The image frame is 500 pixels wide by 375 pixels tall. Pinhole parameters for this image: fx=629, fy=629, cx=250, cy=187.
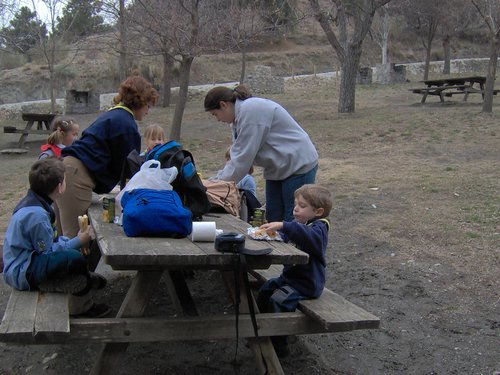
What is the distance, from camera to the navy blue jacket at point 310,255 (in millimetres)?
3323

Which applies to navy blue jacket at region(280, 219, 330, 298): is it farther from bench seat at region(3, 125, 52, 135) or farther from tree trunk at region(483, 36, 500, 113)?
tree trunk at region(483, 36, 500, 113)

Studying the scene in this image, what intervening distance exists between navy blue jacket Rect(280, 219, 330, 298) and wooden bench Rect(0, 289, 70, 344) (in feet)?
3.94

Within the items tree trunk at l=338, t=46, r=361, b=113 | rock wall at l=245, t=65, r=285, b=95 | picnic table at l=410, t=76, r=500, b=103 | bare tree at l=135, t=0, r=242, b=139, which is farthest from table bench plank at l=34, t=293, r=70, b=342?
rock wall at l=245, t=65, r=285, b=95

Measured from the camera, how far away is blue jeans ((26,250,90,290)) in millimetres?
3352

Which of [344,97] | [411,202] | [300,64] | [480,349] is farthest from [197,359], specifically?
[300,64]

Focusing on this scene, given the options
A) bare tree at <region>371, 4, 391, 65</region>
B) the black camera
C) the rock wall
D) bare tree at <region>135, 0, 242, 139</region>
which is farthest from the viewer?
bare tree at <region>371, 4, 391, 65</region>

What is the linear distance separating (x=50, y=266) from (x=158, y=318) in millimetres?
669

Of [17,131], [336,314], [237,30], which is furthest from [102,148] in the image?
[17,131]

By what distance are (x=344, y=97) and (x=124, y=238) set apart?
15.4m

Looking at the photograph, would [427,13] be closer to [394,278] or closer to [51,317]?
[394,278]

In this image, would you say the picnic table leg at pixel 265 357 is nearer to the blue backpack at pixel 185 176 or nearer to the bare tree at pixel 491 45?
the blue backpack at pixel 185 176

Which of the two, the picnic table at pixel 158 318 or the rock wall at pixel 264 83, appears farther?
the rock wall at pixel 264 83

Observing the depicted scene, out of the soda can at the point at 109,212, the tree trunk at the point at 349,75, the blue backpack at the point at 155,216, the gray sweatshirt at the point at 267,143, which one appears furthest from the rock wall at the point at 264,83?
the blue backpack at the point at 155,216

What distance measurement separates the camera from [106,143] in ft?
14.7
